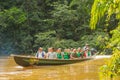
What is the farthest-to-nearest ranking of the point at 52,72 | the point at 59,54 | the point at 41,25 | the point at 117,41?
1. the point at 41,25
2. the point at 59,54
3. the point at 52,72
4. the point at 117,41

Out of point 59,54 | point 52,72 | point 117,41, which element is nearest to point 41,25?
point 59,54

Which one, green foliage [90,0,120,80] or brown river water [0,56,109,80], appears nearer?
green foliage [90,0,120,80]

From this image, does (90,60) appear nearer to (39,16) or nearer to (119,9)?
(39,16)

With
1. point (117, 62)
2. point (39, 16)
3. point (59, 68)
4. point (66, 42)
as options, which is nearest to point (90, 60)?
point (59, 68)

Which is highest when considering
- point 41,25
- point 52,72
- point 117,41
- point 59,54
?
point 117,41

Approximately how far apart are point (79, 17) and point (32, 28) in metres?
4.24

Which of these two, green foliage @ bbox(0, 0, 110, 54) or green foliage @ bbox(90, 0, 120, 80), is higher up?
green foliage @ bbox(90, 0, 120, 80)

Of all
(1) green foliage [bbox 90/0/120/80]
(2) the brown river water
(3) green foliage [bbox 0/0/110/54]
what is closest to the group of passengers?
(2) the brown river water

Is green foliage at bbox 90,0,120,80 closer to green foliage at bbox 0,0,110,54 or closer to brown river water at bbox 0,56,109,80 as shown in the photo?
brown river water at bbox 0,56,109,80

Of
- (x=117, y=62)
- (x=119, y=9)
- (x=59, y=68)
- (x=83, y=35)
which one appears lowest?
(x=83, y=35)

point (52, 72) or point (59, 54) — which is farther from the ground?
point (52, 72)

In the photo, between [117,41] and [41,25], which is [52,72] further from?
[41,25]

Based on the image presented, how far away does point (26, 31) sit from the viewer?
1059 inches

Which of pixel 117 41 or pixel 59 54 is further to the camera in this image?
pixel 59 54
